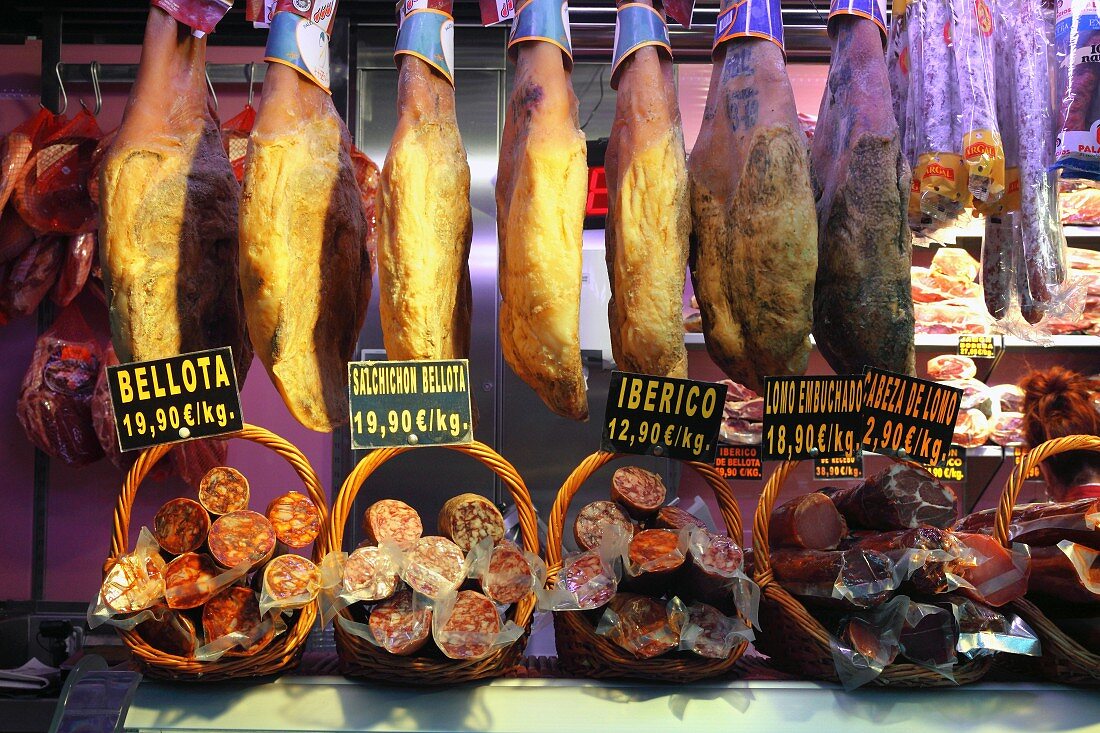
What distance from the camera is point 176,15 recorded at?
1779 mm

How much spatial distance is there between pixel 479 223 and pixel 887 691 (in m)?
2.61

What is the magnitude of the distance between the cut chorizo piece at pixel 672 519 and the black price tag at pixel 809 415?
0.20 meters

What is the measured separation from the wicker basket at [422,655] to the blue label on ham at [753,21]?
39.4 inches

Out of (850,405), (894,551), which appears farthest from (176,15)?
(894,551)

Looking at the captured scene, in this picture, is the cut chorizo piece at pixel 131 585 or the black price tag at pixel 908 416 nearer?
the cut chorizo piece at pixel 131 585

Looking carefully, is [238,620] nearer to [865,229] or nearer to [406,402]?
[406,402]

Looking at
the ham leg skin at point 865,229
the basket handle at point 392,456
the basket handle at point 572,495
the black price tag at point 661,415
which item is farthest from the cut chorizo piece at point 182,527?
the ham leg skin at point 865,229

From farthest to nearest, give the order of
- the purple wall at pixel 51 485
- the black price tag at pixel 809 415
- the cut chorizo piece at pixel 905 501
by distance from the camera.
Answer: the purple wall at pixel 51 485 < the cut chorizo piece at pixel 905 501 < the black price tag at pixel 809 415

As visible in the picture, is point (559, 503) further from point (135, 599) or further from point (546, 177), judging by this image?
point (135, 599)

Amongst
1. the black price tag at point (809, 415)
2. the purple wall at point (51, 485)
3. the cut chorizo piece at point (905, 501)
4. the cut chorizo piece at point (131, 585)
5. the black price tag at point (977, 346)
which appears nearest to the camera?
the cut chorizo piece at point (131, 585)

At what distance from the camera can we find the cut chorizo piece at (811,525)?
184cm

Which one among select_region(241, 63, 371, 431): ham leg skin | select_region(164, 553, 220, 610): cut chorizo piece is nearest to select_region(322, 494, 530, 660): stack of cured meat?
select_region(164, 553, 220, 610): cut chorizo piece

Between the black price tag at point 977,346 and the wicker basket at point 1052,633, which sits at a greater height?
the black price tag at point 977,346

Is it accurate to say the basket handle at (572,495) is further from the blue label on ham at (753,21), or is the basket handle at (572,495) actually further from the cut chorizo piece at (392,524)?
the blue label on ham at (753,21)
